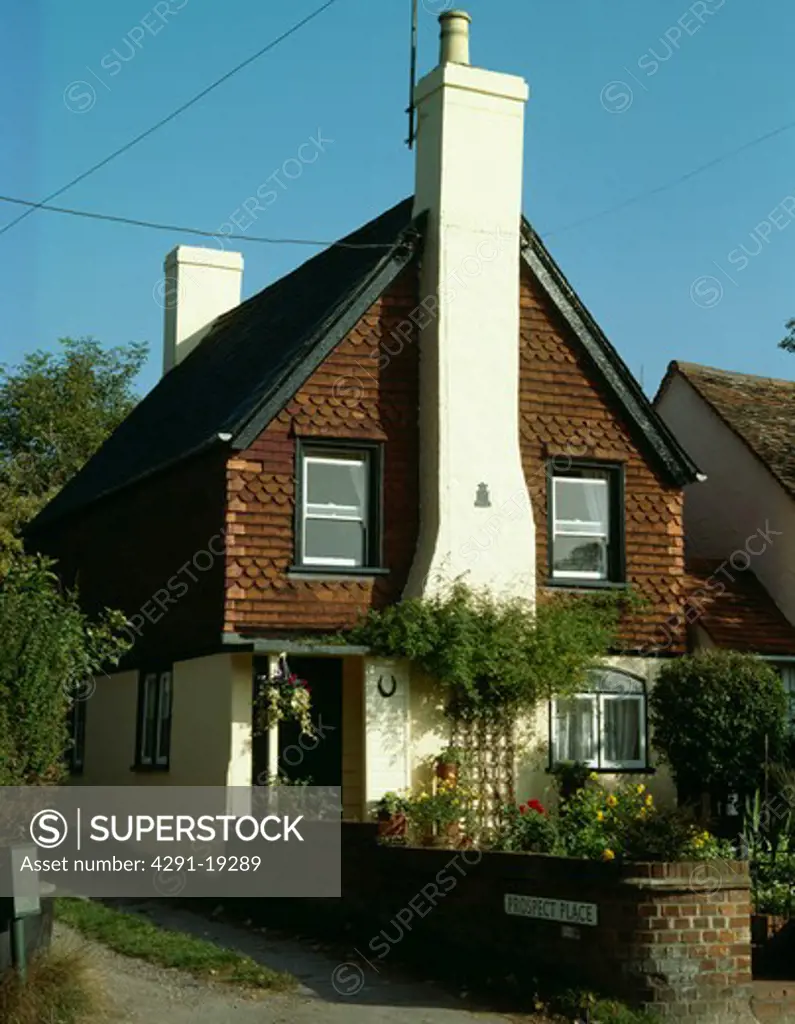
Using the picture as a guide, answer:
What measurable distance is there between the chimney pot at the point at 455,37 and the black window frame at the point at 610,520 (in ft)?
18.1

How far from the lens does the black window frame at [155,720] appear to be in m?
19.8

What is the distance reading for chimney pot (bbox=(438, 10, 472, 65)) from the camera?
19.7 m

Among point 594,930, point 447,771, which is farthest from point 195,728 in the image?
point 594,930

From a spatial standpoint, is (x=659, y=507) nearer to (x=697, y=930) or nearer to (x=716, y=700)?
(x=716, y=700)

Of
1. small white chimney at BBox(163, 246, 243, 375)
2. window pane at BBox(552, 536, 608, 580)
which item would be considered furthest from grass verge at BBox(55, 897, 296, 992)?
small white chimney at BBox(163, 246, 243, 375)

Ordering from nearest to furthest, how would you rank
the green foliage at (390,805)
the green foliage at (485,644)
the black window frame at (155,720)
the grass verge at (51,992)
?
the grass verge at (51,992) → the green foliage at (390,805) → the green foliage at (485,644) → the black window frame at (155,720)

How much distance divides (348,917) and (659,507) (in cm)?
812

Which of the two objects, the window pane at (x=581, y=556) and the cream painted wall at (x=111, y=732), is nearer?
the window pane at (x=581, y=556)

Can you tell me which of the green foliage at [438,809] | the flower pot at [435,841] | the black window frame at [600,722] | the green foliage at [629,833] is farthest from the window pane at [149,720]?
the green foliage at [629,833]

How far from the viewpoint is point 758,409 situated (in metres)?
23.4

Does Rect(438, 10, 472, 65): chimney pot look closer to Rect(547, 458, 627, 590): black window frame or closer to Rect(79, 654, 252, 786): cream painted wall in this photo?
Rect(547, 458, 627, 590): black window frame

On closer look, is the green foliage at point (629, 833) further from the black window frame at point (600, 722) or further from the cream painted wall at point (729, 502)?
the cream painted wall at point (729, 502)

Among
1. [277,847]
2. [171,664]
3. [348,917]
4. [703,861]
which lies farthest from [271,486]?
[703,861]

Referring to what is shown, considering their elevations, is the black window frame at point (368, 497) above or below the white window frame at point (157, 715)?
above
